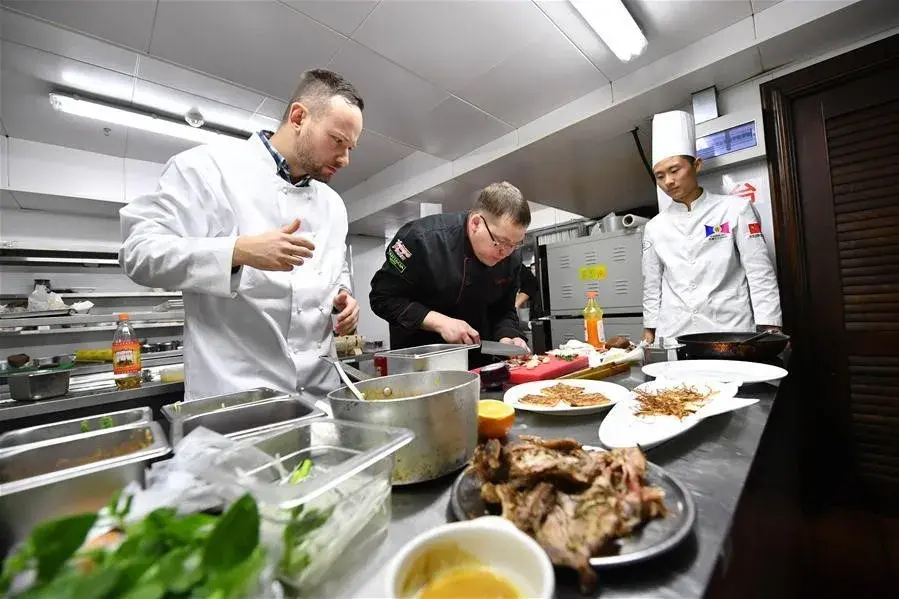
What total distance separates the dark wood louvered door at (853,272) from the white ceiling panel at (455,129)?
2.42 m

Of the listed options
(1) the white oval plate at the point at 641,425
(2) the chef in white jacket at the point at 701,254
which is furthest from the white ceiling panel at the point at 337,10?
(1) the white oval plate at the point at 641,425

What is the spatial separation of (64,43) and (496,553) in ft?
13.3

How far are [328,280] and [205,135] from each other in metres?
3.32

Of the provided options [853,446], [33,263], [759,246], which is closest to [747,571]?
[759,246]

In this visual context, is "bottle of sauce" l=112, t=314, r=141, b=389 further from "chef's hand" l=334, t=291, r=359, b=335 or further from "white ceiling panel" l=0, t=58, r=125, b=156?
"white ceiling panel" l=0, t=58, r=125, b=156

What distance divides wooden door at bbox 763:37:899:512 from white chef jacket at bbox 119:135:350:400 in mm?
2998

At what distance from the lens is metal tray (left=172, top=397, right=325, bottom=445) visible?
785 mm

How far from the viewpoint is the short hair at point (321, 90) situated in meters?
1.54

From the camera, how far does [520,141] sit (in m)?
4.00

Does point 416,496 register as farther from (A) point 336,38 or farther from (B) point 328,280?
(A) point 336,38

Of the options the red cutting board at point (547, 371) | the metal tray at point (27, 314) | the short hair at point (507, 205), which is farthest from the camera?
the metal tray at point (27, 314)

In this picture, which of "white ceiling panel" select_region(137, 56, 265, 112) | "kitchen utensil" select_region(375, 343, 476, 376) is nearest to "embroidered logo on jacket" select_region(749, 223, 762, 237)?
"kitchen utensil" select_region(375, 343, 476, 376)

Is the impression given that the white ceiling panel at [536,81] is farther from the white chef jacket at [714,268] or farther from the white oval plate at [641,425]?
the white oval plate at [641,425]

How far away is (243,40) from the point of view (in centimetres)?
270
